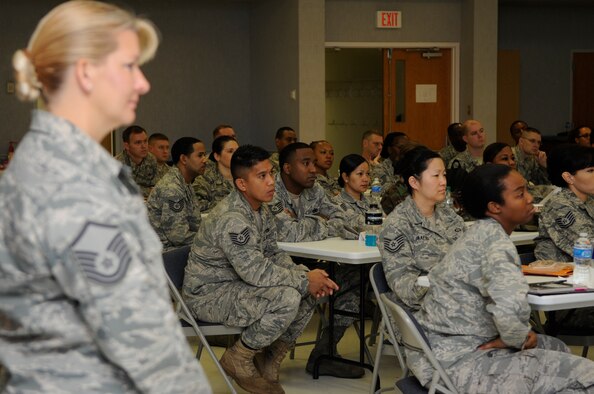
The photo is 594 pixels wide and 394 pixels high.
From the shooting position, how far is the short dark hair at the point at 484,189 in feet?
11.3

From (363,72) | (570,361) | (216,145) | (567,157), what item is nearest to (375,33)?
(363,72)

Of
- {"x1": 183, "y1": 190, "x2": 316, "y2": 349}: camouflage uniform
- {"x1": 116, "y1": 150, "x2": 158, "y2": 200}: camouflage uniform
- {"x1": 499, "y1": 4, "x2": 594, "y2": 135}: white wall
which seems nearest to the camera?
{"x1": 183, "y1": 190, "x2": 316, "y2": 349}: camouflage uniform

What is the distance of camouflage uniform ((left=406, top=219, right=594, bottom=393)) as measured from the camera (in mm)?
3197

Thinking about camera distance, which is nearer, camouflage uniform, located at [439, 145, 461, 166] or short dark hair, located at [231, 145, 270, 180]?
short dark hair, located at [231, 145, 270, 180]

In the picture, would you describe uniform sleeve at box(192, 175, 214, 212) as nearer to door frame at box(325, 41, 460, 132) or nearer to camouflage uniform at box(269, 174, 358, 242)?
camouflage uniform at box(269, 174, 358, 242)

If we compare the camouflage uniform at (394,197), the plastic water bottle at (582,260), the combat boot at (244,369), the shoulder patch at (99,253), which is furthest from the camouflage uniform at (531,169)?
the shoulder patch at (99,253)

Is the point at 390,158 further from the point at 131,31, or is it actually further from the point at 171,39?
the point at 131,31

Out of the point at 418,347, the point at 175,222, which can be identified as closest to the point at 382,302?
the point at 418,347

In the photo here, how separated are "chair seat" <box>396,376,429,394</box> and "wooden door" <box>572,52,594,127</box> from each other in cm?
1251

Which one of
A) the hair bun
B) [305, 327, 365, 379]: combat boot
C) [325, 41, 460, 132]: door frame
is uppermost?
[325, 41, 460, 132]: door frame

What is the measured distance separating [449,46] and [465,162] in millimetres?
4219

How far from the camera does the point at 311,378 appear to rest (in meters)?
5.23

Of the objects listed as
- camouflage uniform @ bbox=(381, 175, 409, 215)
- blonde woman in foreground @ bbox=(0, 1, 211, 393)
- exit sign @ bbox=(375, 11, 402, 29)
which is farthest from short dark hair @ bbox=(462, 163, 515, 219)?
exit sign @ bbox=(375, 11, 402, 29)

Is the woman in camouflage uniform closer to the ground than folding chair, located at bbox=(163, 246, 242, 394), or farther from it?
farther from it
